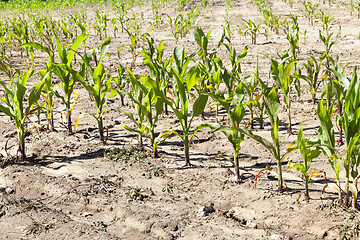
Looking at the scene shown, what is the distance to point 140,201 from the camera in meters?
2.81

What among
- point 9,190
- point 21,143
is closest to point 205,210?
point 9,190

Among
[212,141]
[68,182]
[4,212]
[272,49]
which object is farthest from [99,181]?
[272,49]

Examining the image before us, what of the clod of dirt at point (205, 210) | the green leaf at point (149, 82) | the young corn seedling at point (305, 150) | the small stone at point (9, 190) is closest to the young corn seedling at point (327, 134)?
the young corn seedling at point (305, 150)

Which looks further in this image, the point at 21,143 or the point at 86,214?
the point at 21,143

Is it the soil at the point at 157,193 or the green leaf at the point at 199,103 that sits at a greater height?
the green leaf at the point at 199,103

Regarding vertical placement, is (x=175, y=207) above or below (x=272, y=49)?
below

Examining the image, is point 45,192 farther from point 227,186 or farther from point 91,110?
point 91,110

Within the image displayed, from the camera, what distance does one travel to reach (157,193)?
2934mm

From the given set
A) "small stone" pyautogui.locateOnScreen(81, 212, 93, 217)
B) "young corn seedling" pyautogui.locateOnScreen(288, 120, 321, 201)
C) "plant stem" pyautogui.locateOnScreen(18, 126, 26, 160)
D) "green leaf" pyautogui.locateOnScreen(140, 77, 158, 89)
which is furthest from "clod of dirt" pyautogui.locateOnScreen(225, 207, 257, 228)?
"plant stem" pyautogui.locateOnScreen(18, 126, 26, 160)

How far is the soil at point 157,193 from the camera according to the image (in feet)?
8.02

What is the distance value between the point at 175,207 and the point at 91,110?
2658 millimetres

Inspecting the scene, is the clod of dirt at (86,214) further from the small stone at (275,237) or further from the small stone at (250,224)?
the small stone at (275,237)

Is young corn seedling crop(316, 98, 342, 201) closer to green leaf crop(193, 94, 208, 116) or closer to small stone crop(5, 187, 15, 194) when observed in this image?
green leaf crop(193, 94, 208, 116)

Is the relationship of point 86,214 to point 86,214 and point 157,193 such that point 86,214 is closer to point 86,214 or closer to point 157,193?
point 86,214
